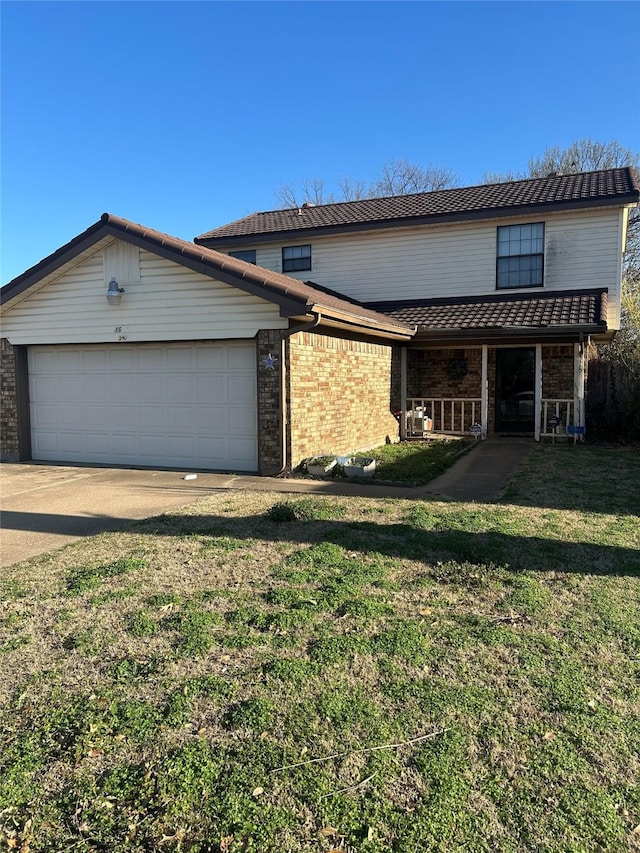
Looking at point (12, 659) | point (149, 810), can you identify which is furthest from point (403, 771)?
point (12, 659)

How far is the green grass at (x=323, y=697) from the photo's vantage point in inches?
96.5

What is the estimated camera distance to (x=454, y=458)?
40.1 ft

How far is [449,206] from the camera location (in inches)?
655

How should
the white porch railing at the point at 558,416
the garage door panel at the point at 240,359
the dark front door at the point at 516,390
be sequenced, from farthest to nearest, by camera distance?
the dark front door at the point at 516,390
the white porch railing at the point at 558,416
the garage door panel at the point at 240,359

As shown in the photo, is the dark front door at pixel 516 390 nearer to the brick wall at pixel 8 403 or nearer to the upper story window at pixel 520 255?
the upper story window at pixel 520 255

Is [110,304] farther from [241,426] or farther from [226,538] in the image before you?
[226,538]

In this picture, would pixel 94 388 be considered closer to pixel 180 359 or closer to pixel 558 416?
pixel 180 359

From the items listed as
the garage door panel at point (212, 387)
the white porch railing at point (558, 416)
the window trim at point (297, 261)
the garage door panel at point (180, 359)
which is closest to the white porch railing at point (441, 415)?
the white porch railing at point (558, 416)

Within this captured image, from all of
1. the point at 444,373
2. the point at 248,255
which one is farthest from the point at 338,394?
the point at 248,255

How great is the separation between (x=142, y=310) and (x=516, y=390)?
11304 mm

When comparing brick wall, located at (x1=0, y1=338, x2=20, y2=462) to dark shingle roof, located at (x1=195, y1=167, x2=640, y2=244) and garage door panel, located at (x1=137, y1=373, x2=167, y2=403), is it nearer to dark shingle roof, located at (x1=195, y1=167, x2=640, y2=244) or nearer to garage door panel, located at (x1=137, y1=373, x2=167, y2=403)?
garage door panel, located at (x1=137, y1=373, x2=167, y2=403)

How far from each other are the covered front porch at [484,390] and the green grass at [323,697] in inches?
377

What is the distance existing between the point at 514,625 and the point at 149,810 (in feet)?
8.82

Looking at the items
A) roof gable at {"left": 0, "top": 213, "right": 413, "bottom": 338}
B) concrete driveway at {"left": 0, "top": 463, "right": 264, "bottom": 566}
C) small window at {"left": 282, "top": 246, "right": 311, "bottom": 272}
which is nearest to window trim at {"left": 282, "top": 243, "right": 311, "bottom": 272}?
small window at {"left": 282, "top": 246, "right": 311, "bottom": 272}
